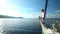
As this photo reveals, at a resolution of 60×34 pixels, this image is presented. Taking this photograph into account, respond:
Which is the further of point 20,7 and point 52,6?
point 20,7

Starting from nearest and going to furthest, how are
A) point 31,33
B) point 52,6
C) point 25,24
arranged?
point 52,6, point 31,33, point 25,24

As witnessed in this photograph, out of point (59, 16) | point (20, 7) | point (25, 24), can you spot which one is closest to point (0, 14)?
point (20, 7)

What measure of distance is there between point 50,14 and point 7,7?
225 centimetres

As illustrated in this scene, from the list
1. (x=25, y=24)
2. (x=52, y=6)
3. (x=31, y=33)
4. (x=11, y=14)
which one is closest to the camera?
(x=52, y=6)

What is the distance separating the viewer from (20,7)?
682cm

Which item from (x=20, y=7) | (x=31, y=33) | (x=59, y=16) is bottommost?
(x=31, y=33)

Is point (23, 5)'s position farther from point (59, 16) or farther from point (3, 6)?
point (59, 16)

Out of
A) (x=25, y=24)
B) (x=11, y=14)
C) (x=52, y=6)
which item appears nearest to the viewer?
(x=52, y=6)

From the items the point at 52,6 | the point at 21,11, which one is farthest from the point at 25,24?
the point at 52,6

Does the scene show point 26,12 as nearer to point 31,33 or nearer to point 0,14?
point 0,14

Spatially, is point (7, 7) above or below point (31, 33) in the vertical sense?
above

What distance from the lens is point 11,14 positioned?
6.54m

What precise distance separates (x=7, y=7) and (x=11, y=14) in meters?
0.55

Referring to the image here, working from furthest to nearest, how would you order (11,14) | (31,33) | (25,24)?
(25,24)
(31,33)
(11,14)
